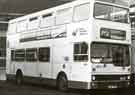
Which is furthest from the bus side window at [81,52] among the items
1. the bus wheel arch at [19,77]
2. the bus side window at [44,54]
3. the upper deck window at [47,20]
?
the bus wheel arch at [19,77]

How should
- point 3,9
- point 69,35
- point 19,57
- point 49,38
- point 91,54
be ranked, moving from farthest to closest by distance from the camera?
point 3,9, point 19,57, point 49,38, point 69,35, point 91,54

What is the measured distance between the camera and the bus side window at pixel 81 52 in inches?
560

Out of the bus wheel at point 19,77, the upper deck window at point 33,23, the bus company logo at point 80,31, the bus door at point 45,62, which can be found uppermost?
the upper deck window at point 33,23

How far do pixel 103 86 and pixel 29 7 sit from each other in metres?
25.8

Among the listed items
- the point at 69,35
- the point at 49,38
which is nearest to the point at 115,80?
the point at 69,35

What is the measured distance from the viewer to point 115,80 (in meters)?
14.6

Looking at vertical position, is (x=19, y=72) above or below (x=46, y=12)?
below

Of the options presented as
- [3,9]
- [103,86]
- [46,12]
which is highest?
[3,9]

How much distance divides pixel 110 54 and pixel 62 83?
292 centimetres

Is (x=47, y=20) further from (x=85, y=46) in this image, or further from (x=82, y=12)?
(x=85, y=46)

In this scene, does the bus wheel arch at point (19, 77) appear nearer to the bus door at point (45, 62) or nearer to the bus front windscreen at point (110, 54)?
the bus door at point (45, 62)

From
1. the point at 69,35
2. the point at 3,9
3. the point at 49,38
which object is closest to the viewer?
the point at 69,35

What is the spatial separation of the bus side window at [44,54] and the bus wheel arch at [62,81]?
1.42 metres

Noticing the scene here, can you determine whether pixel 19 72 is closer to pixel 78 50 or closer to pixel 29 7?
pixel 78 50
